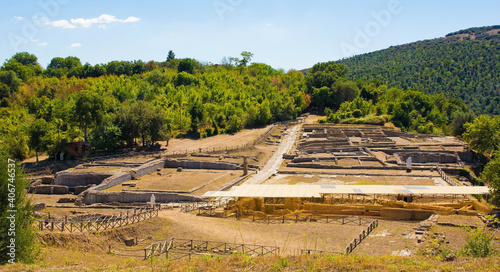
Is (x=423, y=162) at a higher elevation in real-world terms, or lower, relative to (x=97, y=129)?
lower

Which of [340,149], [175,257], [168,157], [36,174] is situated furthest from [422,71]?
[175,257]

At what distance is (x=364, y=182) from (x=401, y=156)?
14991mm

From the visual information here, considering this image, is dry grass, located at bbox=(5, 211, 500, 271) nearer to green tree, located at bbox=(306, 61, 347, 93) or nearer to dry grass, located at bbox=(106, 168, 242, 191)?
dry grass, located at bbox=(106, 168, 242, 191)

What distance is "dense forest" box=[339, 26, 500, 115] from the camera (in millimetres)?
128125

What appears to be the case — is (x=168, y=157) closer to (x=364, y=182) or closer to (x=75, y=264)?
(x=364, y=182)

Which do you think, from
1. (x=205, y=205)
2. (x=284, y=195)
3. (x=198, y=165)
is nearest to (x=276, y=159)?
(x=198, y=165)

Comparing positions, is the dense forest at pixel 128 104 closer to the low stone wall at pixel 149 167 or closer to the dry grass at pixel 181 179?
the low stone wall at pixel 149 167

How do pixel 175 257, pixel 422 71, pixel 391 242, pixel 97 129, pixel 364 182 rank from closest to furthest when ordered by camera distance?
1. pixel 175 257
2. pixel 391 242
3. pixel 364 182
4. pixel 97 129
5. pixel 422 71

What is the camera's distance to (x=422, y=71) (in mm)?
149875

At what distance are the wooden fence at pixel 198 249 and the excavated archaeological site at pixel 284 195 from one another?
0.07 meters

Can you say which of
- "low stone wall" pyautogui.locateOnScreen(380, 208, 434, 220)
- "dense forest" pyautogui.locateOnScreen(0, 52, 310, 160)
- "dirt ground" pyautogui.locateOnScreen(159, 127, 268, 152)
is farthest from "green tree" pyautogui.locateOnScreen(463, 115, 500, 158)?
"dense forest" pyautogui.locateOnScreen(0, 52, 310, 160)

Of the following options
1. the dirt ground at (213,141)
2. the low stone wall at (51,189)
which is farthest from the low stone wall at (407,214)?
the dirt ground at (213,141)

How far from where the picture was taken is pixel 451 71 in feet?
472

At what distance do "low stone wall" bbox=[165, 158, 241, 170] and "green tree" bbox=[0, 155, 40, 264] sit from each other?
27598mm
